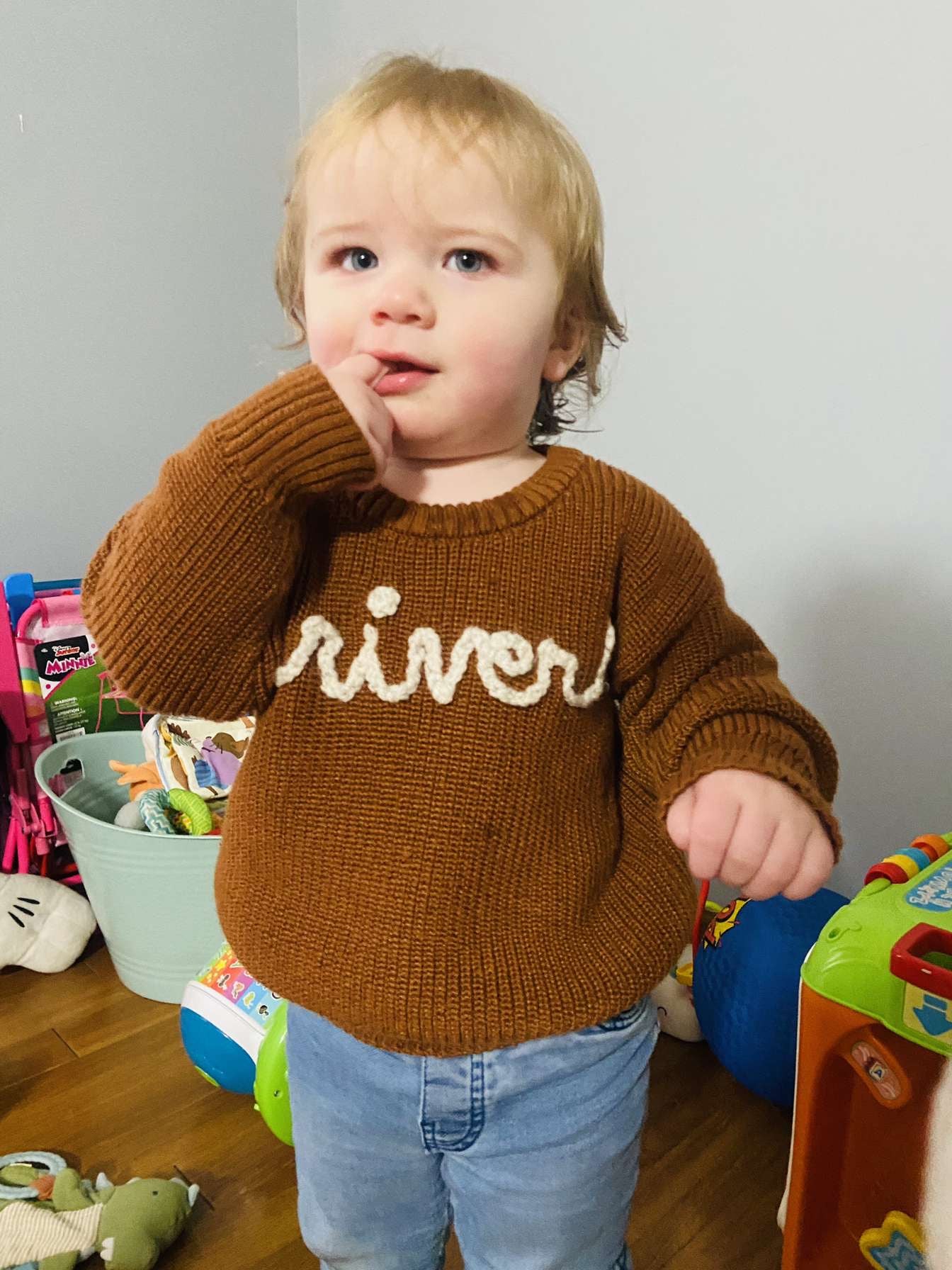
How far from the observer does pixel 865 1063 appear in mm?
748

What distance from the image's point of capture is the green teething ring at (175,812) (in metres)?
1.15

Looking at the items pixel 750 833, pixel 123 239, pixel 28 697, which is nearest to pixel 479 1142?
pixel 750 833

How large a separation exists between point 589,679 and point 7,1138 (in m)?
0.91

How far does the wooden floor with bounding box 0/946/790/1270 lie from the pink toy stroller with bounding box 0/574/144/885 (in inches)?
8.3

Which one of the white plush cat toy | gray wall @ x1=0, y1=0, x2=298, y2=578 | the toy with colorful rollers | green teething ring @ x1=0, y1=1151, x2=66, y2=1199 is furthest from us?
gray wall @ x1=0, y1=0, x2=298, y2=578

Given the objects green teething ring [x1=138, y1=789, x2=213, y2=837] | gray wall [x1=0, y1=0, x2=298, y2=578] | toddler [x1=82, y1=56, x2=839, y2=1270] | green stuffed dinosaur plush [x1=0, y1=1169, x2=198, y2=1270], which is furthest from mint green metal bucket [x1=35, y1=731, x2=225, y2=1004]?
toddler [x1=82, y1=56, x2=839, y2=1270]

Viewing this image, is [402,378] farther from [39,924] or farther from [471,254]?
[39,924]

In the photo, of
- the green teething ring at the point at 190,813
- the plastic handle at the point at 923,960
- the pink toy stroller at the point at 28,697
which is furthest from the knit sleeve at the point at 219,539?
the pink toy stroller at the point at 28,697

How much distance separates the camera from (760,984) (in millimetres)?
1009

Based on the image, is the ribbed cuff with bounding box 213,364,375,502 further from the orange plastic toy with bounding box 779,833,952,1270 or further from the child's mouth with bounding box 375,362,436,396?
the orange plastic toy with bounding box 779,833,952,1270

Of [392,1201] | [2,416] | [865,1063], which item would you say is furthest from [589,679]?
[2,416]

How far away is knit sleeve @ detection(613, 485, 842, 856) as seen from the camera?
0.48m

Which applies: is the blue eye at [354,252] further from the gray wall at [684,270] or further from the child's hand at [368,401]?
the gray wall at [684,270]

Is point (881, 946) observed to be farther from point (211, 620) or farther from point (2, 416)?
point (2, 416)
